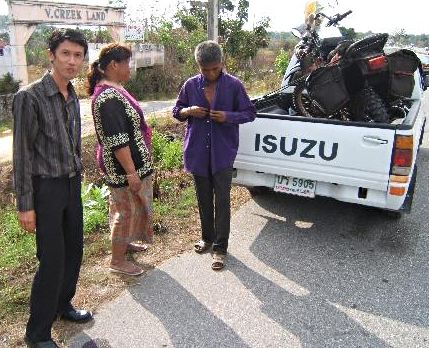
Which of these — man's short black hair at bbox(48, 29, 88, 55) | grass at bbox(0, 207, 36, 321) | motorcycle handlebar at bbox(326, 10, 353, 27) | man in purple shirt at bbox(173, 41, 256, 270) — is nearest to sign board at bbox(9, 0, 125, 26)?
grass at bbox(0, 207, 36, 321)

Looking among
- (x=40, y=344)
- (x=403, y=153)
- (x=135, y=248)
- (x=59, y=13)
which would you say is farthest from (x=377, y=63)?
(x=59, y=13)

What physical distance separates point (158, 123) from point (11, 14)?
5.01m

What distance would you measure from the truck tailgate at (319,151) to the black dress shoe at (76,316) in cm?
203

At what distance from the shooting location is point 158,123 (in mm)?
9242

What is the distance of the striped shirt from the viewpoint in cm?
228

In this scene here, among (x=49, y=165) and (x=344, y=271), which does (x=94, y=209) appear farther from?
(x=344, y=271)

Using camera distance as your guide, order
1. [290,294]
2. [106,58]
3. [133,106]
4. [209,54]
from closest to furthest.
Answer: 1. [106,58]
2. [133,106]
3. [290,294]
4. [209,54]

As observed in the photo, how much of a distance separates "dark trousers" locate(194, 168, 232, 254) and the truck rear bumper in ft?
1.78

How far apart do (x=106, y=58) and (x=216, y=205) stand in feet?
4.90

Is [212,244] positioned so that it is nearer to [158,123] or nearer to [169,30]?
[158,123]

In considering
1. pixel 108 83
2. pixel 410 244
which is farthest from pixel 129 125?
pixel 410 244

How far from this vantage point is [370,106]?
4367 millimetres

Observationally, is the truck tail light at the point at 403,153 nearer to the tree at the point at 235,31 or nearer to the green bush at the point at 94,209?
the green bush at the point at 94,209

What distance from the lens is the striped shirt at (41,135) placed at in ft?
7.48
